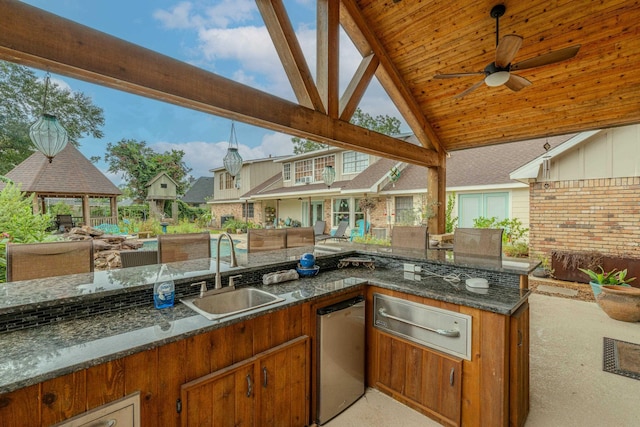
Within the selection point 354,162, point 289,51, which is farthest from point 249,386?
point 354,162

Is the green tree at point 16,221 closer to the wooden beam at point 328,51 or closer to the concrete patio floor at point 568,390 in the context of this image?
the wooden beam at point 328,51

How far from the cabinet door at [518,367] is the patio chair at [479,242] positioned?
1369 millimetres

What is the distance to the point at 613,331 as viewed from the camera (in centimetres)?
377

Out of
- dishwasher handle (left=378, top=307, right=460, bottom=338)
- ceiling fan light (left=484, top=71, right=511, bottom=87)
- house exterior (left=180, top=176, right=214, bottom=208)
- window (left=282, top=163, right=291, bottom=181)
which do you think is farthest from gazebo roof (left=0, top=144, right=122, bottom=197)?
ceiling fan light (left=484, top=71, right=511, bottom=87)

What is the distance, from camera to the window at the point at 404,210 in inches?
374

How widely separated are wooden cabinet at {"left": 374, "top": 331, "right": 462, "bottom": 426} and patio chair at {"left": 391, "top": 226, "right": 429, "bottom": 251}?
1.87 meters

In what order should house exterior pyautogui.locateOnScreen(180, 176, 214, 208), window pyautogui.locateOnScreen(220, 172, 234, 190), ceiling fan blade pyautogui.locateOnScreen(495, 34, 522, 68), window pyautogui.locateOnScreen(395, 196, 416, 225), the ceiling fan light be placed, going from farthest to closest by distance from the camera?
house exterior pyautogui.locateOnScreen(180, 176, 214, 208) < window pyautogui.locateOnScreen(220, 172, 234, 190) < window pyautogui.locateOnScreen(395, 196, 416, 225) < the ceiling fan light < ceiling fan blade pyautogui.locateOnScreen(495, 34, 522, 68)

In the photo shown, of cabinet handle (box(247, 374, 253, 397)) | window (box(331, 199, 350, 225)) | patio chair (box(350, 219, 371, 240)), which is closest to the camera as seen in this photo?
cabinet handle (box(247, 374, 253, 397))

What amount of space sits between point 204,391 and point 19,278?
187cm

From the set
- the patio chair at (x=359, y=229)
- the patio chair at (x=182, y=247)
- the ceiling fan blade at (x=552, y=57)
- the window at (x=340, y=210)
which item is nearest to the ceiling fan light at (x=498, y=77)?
the ceiling fan blade at (x=552, y=57)

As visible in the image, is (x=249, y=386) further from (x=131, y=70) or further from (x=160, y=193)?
(x=160, y=193)

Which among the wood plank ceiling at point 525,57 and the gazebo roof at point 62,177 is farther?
the gazebo roof at point 62,177

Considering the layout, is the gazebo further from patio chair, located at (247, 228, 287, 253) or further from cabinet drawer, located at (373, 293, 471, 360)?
cabinet drawer, located at (373, 293, 471, 360)

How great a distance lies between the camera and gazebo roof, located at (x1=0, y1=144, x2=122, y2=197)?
10.6 meters
